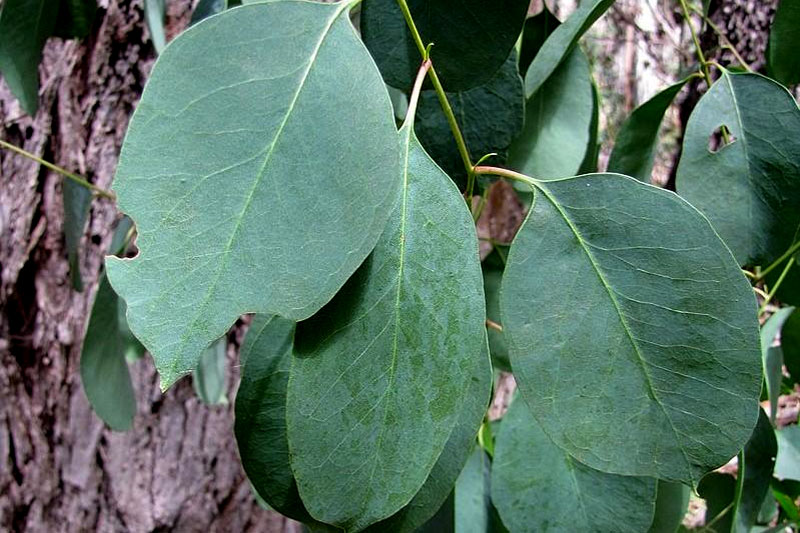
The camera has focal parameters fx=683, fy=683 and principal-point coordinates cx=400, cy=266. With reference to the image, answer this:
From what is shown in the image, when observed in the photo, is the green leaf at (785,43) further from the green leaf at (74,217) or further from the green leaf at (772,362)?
the green leaf at (74,217)

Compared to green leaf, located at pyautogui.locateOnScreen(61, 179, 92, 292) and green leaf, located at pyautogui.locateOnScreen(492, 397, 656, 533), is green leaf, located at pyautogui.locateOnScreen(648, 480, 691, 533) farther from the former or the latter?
green leaf, located at pyautogui.locateOnScreen(61, 179, 92, 292)

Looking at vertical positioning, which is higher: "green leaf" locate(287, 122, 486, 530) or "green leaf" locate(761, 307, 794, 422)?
"green leaf" locate(287, 122, 486, 530)

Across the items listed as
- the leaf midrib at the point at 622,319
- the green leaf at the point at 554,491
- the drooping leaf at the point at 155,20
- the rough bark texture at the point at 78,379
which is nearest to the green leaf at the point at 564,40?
the leaf midrib at the point at 622,319

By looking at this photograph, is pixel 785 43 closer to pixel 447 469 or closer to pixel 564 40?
pixel 564 40

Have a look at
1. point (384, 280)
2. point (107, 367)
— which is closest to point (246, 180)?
point (384, 280)

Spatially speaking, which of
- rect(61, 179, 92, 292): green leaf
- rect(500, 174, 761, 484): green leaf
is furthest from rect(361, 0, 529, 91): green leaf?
rect(61, 179, 92, 292): green leaf

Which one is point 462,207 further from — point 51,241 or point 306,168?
point 51,241

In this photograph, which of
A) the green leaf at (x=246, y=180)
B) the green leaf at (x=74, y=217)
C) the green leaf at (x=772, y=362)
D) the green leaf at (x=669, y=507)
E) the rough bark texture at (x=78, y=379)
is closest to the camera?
the green leaf at (x=246, y=180)
